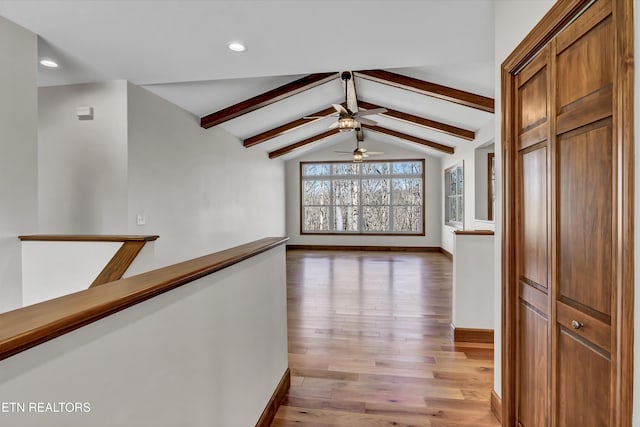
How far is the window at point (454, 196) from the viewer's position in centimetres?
757

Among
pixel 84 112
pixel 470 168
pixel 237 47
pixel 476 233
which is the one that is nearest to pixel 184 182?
pixel 84 112

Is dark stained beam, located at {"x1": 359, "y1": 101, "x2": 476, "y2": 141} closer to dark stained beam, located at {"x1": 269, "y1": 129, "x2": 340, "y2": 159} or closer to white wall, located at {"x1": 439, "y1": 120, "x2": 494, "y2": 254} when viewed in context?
white wall, located at {"x1": 439, "y1": 120, "x2": 494, "y2": 254}

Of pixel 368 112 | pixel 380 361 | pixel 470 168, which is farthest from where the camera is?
pixel 470 168

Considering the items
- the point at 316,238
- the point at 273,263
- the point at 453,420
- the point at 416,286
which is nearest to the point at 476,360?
the point at 453,420

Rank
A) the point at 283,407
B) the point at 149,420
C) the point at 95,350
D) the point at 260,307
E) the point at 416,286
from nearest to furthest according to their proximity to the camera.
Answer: the point at 95,350, the point at 149,420, the point at 260,307, the point at 283,407, the point at 416,286

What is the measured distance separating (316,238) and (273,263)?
7.87 meters

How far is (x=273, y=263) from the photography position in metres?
2.24

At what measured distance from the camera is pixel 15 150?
2719mm

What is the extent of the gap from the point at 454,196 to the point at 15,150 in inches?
308

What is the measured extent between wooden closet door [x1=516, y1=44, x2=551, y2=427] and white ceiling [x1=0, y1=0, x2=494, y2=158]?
3.53 ft

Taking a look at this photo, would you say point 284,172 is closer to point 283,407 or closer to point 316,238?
point 316,238

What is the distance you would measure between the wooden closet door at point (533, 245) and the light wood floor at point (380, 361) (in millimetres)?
508

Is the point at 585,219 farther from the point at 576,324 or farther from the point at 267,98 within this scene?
the point at 267,98

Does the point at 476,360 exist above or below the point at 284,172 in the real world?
below
